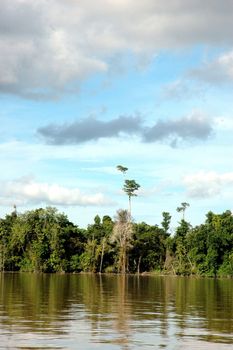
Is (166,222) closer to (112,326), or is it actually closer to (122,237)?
(122,237)

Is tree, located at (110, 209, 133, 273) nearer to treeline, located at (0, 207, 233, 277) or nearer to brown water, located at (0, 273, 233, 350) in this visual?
treeline, located at (0, 207, 233, 277)

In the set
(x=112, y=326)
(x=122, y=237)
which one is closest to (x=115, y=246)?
(x=122, y=237)

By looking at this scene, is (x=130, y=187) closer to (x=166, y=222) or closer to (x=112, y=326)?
(x=166, y=222)

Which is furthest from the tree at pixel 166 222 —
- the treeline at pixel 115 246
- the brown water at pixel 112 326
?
the brown water at pixel 112 326

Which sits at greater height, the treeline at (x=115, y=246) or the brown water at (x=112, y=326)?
the treeline at (x=115, y=246)

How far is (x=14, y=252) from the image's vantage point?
120m

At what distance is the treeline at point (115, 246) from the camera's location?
112188 mm

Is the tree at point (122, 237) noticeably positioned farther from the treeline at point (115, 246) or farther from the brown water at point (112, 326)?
the brown water at point (112, 326)

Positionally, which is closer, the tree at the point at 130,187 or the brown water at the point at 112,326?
the brown water at the point at 112,326

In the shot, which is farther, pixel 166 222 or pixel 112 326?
pixel 166 222

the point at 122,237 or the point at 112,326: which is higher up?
the point at 122,237

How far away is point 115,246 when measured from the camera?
116m

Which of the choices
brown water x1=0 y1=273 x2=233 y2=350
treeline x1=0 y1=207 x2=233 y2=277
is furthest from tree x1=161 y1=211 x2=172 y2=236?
brown water x1=0 y1=273 x2=233 y2=350

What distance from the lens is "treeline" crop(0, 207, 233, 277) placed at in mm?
112188
